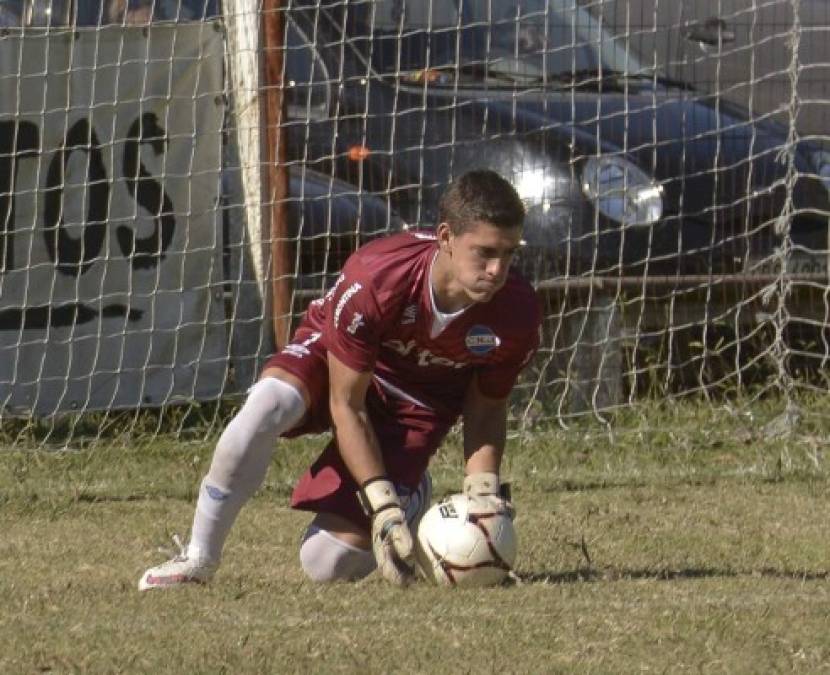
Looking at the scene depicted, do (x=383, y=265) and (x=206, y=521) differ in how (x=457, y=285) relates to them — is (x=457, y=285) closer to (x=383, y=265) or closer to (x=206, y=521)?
(x=383, y=265)

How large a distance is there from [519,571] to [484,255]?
1.12 m

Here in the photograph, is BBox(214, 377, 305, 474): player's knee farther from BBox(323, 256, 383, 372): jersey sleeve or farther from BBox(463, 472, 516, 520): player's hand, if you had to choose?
BBox(463, 472, 516, 520): player's hand

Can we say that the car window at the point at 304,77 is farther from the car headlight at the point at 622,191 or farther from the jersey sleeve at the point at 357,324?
the jersey sleeve at the point at 357,324

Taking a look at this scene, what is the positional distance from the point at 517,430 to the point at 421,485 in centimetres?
254

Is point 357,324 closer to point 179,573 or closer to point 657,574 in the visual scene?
point 179,573

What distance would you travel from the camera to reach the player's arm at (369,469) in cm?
541

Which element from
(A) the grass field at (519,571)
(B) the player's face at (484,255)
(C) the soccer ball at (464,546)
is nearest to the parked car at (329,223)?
(A) the grass field at (519,571)

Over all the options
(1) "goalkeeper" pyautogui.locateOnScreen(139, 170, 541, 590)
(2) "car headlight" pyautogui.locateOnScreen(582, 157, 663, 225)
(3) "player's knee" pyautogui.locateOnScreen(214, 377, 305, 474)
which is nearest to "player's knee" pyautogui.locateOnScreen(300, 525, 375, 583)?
(1) "goalkeeper" pyautogui.locateOnScreen(139, 170, 541, 590)

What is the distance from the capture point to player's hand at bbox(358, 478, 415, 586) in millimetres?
5398

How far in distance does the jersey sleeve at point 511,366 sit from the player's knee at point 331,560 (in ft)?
2.01

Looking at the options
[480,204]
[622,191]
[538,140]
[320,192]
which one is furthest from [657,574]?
[320,192]

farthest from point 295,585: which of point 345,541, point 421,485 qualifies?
point 421,485

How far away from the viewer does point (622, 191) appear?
8547 millimetres

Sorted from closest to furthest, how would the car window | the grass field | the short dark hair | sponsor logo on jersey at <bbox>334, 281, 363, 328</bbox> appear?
the grass field, the short dark hair, sponsor logo on jersey at <bbox>334, 281, 363, 328</bbox>, the car window
